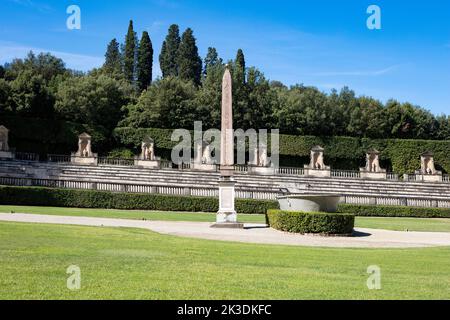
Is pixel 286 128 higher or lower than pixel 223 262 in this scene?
higher

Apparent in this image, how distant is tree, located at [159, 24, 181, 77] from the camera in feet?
310

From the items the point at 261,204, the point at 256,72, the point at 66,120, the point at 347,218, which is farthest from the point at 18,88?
the point at 347,218

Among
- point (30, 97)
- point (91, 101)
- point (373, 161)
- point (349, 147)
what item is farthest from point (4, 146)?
point (349, 147)

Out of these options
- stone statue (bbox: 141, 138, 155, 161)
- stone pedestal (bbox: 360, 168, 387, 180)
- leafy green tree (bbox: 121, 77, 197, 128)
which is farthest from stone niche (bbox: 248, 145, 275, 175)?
leafy green tree (bbox: 121, 77, 197, 128)

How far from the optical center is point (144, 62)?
3292 inches

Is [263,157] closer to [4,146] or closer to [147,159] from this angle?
[147,159]

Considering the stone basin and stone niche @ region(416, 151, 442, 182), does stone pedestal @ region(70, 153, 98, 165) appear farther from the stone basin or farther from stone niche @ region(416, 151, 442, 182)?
stone niche @ region(416, 151, 442, 182)

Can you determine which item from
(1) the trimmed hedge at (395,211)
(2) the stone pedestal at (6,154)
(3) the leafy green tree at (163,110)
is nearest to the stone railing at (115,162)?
(2) the stone pedestal at (6,154)

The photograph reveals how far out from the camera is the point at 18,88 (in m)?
62.5

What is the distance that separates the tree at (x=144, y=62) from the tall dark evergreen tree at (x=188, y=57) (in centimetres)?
620

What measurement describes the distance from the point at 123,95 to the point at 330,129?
106 feet

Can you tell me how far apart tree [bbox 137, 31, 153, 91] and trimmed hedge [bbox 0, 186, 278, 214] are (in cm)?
5278

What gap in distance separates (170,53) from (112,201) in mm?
65926

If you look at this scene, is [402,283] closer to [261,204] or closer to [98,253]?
[98,253]
